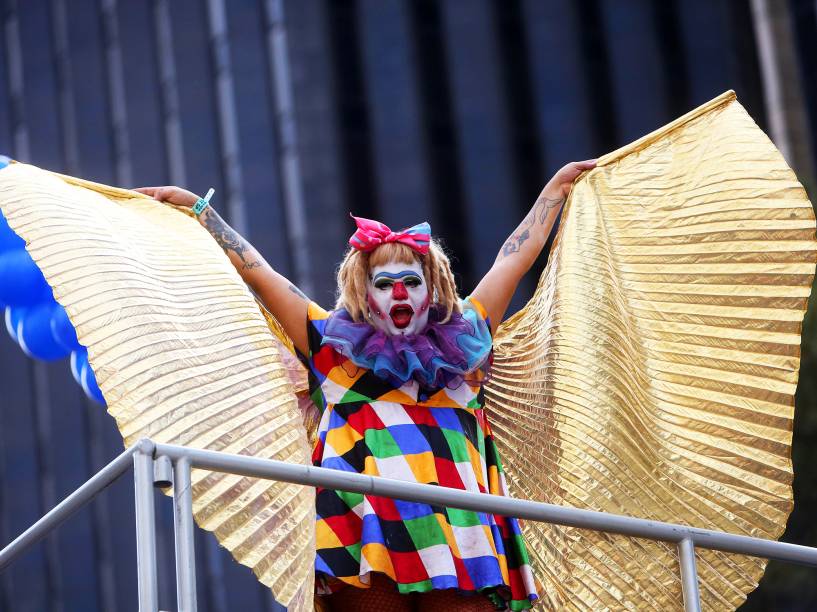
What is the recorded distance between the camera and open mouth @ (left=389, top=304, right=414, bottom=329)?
4074 mm

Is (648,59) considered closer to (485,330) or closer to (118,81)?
(118,81)

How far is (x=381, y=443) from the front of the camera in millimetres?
3924

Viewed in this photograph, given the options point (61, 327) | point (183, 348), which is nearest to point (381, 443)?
point (183, 348)

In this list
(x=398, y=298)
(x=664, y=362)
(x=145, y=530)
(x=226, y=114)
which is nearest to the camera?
(x=145, y=530)

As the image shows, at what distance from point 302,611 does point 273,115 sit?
1451 centimetres

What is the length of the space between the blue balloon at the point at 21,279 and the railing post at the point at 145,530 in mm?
2070

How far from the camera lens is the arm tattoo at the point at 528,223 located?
4.52m

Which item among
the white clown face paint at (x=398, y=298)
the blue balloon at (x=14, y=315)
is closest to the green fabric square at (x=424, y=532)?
the white clown face paint at (x=398, y=298)

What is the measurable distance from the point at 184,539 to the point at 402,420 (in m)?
0.98

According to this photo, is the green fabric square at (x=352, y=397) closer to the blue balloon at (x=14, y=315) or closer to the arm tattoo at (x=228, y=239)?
the arm tattoo at (x=228, y=239)

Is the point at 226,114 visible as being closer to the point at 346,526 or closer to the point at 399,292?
the point at 399,292

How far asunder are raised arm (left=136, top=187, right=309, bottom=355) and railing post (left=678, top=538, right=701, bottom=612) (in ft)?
3.59

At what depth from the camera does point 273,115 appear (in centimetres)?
1780

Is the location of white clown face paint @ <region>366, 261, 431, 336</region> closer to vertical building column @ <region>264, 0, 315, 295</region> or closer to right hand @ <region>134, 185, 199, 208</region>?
right hand @ <region>134, 185, 199, 208</region>
